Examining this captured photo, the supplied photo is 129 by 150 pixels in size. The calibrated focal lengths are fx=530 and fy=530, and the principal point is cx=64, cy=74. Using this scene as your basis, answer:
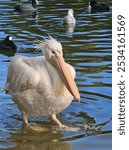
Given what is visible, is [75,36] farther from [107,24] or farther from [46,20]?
[46,20]

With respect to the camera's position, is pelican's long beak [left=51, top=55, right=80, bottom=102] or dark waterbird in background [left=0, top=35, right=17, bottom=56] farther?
dark waterbird in background [left=0, top=35, right=17, bottom=56]

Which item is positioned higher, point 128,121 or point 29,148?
point 128,121

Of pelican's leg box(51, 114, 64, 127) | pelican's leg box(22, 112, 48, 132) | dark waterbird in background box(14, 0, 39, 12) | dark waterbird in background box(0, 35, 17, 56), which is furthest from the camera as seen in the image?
dark waterbird in background box(14, 0, 39, 12)

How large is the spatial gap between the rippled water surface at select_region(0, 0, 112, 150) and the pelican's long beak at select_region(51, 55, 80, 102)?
2.10 feet

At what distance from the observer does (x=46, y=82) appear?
751cm

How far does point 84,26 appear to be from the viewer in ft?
55.0

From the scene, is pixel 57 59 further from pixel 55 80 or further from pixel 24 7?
pixel 24 7

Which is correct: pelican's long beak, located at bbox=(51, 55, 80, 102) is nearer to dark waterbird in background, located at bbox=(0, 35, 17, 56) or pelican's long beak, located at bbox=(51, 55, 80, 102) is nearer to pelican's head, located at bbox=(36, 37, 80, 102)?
pelican's head, located at bbox=(36, 37, 80, 102)

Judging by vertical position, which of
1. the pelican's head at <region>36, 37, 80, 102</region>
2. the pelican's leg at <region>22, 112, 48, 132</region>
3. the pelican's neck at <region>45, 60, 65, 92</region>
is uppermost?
the pelican's head at <region>36, 37, 80, 102</region>

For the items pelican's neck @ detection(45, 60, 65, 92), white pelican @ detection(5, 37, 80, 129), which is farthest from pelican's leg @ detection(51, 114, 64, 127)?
pelican's neck @ detection(45, 60, 65, 92)

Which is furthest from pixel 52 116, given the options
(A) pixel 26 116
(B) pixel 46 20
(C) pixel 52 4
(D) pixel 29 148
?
(C) pixel 52 4

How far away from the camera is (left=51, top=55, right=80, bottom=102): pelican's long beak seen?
7.34 m

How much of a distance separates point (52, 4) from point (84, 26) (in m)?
6.23

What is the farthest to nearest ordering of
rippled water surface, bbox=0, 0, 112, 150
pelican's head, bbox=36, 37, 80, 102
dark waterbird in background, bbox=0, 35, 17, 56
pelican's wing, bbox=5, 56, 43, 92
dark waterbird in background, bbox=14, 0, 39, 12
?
1. dark waterbird in background, bbox=14, 0, 39, 12
2. dark waterbird in background, bbox=0, 35, 17, 56
3. pelican's wing, bbox=5, 56, 43, 92
4. pelican's head, bbox=36, 37, 80, 102
5. rippled water surface, bbox=0, 0, 112, 150
